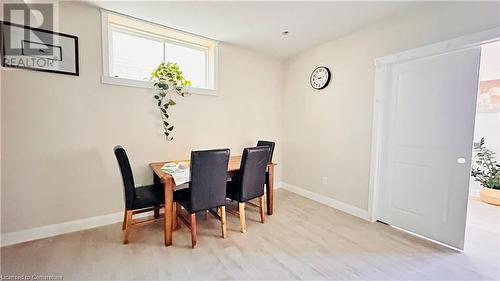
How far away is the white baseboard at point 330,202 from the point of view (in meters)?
2.92

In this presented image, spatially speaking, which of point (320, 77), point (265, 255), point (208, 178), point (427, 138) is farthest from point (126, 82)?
point (427, 138)

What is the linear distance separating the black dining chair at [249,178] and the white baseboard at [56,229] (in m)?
1.50

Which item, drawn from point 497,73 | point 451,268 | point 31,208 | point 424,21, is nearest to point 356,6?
point 424,21

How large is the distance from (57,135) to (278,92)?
11.0ft

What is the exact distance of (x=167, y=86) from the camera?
2.86 metres

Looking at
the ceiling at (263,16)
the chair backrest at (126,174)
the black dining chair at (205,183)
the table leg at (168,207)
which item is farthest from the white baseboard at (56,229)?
the ceiling at (263,16)

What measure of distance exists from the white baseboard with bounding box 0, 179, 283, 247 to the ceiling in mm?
2455

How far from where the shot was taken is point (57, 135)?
2.30m

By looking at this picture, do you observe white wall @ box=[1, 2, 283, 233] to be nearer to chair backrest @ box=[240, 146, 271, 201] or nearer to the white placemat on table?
the white placemat on table

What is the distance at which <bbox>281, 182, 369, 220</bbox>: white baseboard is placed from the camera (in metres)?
2.92

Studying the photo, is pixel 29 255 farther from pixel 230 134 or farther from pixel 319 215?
pixel 319 215

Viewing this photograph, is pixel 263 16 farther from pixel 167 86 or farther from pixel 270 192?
pixel 270 192

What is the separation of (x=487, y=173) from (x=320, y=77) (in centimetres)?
324

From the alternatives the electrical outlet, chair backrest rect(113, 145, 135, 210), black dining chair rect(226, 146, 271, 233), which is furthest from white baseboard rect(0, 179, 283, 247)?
the electrical outlet
